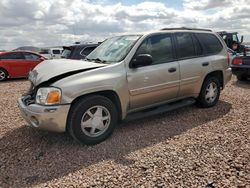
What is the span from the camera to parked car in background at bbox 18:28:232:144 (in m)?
3.84

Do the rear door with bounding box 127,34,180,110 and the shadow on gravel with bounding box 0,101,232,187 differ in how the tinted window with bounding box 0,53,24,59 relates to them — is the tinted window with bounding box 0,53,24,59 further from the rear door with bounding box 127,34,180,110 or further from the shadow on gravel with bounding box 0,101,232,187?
the rear door with bounding box 127,34,180,110

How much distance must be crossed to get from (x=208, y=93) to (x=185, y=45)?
4.34ft

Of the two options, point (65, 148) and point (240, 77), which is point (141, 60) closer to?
point (65, 148)

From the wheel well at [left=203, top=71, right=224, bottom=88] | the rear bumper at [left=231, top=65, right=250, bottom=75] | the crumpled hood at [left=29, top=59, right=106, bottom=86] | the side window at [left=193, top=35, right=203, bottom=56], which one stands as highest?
the side window at [left=193, top=35, right=203, bottom=56]

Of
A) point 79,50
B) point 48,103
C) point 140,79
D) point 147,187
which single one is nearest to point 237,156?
point 147,187

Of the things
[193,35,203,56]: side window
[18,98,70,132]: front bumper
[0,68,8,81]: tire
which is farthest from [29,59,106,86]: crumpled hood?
[0,68,8,81]: tire

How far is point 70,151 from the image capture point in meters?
3.94

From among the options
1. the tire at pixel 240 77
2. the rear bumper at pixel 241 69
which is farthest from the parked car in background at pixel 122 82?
the tire at pixel 240 77

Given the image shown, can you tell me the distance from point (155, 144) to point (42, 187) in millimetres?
1817

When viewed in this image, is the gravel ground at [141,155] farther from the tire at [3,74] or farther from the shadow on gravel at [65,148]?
the tire at [3,74]

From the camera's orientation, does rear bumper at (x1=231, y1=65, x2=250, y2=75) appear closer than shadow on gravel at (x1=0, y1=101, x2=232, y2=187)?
No

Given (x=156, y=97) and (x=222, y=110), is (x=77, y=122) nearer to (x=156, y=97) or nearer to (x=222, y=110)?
(x=156, y=97)

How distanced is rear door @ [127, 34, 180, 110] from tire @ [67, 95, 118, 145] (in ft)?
1.68

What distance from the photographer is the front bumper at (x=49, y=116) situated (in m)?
3.74
